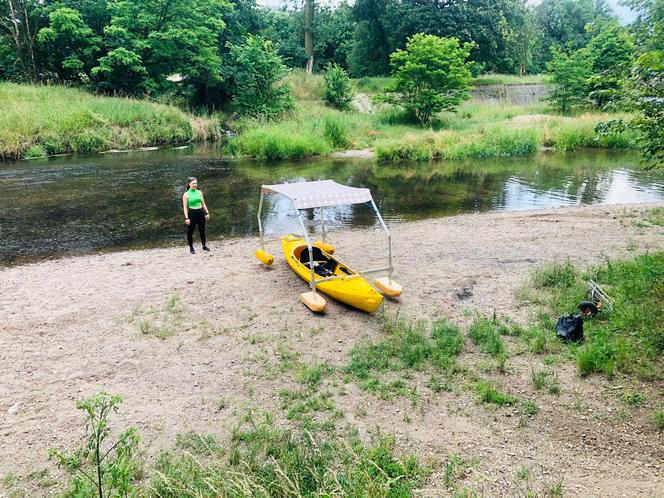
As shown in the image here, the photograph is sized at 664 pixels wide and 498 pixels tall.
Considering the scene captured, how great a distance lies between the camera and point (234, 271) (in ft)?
37.7

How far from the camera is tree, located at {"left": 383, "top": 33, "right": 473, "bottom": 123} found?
3522 cm

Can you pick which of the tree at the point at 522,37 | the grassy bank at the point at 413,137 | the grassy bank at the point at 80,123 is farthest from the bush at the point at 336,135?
the tree at the point at 522,37

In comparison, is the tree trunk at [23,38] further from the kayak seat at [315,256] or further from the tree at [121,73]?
the kayak seat at [315,256]

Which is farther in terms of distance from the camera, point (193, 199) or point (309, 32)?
point (309, 32)

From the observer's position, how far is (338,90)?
41.7 meters

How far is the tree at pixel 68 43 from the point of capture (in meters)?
36.0

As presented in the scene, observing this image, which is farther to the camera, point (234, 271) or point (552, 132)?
point (552, 132)

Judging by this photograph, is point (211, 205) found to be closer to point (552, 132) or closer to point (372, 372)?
point (372, 372)

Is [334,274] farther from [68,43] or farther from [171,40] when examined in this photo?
[68,43]

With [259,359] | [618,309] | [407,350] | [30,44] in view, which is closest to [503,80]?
[30,44]

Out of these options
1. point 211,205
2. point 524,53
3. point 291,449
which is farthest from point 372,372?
point 524,53

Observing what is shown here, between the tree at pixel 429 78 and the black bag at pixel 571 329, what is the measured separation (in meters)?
30.2

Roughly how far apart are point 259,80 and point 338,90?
7104mm

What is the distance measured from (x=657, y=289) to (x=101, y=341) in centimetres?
973
